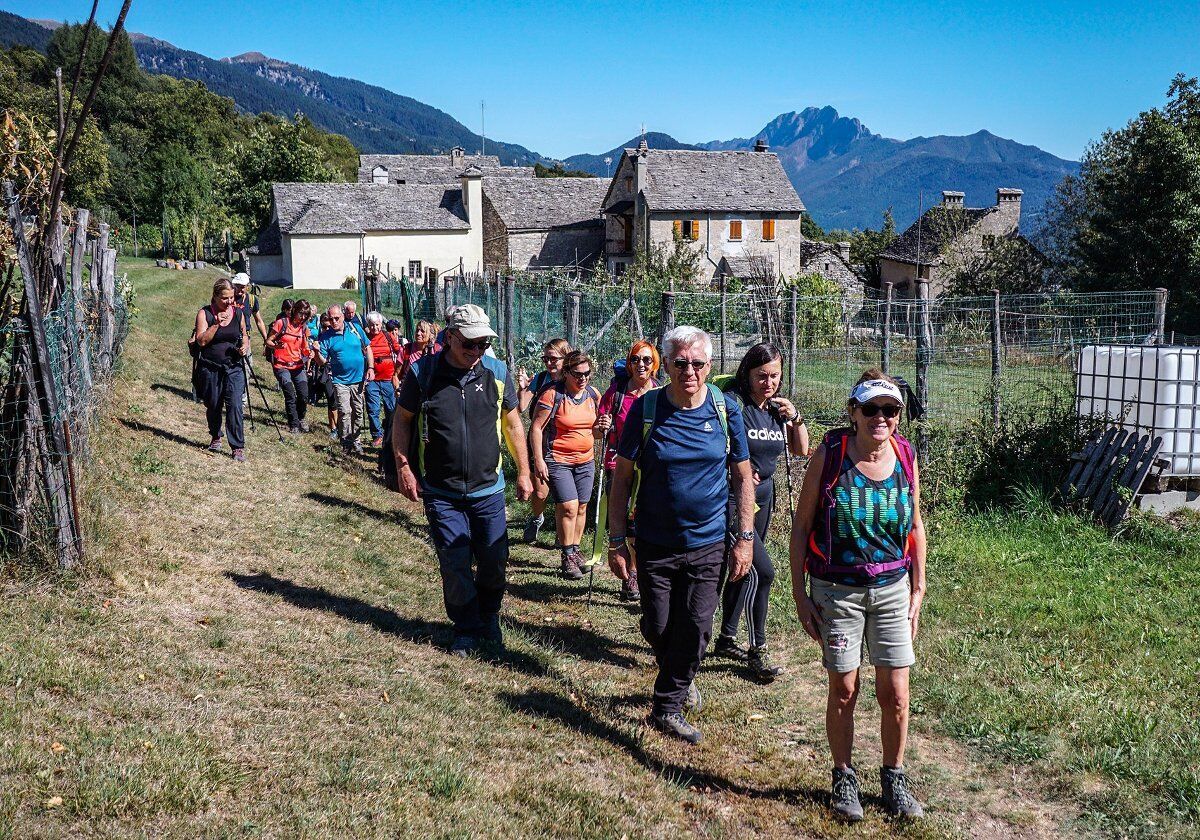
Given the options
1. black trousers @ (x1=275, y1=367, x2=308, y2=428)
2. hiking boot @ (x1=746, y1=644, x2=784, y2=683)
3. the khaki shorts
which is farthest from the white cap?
black trousers @ (x1=275, y1=367, x2=308, y2=428)

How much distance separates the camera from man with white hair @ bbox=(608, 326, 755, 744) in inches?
187

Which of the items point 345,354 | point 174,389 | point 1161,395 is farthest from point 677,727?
point 174,389

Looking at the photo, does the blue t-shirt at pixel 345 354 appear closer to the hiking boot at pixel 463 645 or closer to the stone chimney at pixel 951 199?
the hiking boot at pixel 463 645

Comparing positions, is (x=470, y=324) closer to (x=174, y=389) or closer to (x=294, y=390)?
(x=294, y=390)

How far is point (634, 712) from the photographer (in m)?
5.36

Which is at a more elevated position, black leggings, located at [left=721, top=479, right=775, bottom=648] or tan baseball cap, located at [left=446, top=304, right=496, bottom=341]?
tan baseball cap, located at [left=446, top=304, right=496, bottom=341]

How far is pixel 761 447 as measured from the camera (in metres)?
5.65

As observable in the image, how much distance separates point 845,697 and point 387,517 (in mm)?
6332

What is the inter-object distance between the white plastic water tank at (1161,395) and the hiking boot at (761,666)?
207 inches

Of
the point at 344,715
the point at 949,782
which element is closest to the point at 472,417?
the point at 344,715

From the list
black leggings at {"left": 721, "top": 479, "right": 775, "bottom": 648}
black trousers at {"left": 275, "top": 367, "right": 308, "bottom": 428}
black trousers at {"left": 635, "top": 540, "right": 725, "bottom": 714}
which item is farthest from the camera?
black trousers at {"left": 275, "top": 367, "right": 308, "bottom": 428}

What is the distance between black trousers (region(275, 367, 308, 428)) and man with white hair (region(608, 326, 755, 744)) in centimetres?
879

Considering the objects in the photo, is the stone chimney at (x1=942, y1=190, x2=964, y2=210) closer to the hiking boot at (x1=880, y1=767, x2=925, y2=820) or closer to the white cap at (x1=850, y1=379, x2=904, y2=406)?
the white cap at (x1=850, y1=379, x2=904, y2=406)

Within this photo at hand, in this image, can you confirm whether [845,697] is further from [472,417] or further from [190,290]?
[190,290]
